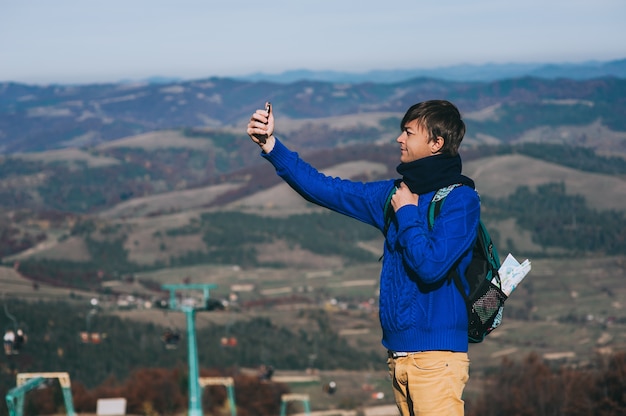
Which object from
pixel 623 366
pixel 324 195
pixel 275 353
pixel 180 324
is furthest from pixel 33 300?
pixel 324 195

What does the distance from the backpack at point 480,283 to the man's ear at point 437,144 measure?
1.00ft

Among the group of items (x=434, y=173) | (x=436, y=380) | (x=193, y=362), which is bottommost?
(x=193, y=362)

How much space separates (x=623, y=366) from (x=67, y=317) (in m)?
97.2

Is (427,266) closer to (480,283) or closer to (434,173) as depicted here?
(480,283)

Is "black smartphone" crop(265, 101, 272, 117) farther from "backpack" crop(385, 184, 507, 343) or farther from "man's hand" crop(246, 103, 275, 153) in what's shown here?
"backpack" crop(385, 184, 507, 343)

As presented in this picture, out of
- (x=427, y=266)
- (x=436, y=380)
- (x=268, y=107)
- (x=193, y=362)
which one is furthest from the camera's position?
(x=193, y=362)

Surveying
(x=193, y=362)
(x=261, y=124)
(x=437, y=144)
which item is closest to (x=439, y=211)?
(x=437, y=144)

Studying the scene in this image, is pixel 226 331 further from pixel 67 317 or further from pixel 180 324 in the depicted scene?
pixel 67 317

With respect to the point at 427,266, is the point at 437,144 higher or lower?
higher

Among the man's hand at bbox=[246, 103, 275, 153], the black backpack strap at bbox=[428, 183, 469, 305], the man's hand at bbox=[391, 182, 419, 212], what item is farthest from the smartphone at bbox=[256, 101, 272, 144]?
the black backpack strap at bbox=[428, 183, 469, 305]

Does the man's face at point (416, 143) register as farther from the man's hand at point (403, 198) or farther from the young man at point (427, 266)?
the man's hand at point (403, 198)

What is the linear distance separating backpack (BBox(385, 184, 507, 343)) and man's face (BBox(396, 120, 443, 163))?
12.7 inches

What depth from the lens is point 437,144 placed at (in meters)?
8.97

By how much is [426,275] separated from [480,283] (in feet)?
1.82
